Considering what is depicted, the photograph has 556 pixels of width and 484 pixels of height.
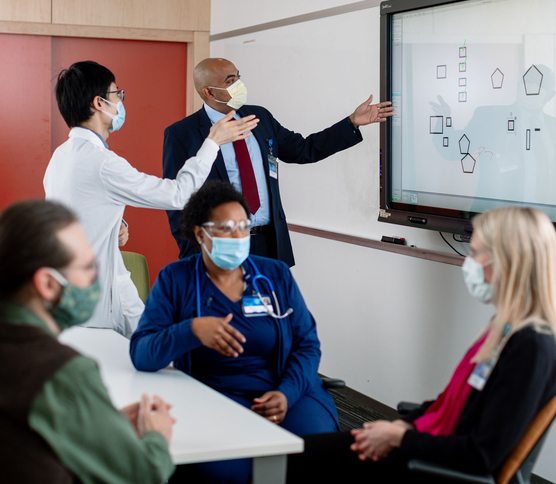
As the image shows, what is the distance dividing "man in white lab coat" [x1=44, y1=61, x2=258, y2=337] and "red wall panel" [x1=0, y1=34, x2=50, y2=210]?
7.90 feet

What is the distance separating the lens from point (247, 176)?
3.05m

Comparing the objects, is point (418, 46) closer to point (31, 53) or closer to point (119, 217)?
point (119, 217)

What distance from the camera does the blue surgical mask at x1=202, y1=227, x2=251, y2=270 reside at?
80.0 inches

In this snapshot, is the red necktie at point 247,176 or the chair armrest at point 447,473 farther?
the red necktie at point 247,176

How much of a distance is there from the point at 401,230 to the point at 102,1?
127 inches

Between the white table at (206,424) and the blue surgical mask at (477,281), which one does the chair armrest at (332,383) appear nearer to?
the white table at (206,424)

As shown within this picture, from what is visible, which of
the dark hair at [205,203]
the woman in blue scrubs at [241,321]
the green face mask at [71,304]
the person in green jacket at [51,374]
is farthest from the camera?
the dark hair at [205,203]

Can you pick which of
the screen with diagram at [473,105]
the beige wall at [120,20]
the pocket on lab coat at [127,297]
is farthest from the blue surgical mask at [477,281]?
the beige wall at [120,20]

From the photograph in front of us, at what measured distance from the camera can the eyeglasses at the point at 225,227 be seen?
2.06m

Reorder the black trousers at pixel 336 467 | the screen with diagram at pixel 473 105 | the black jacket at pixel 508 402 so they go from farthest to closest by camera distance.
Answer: the screen with diagram at pixel 473 105, the black trousers at pixel 336 467, the black jacket at pixel 508 402

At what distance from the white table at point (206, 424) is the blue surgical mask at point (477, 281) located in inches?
24.5

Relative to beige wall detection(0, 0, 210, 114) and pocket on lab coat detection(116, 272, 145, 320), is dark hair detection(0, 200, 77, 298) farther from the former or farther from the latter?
beige wall detection(0, 0, 210, 114)

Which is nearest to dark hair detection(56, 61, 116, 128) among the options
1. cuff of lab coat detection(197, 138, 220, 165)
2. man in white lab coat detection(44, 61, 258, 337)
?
man in white lab coat detection(44, 61, 258, 337)

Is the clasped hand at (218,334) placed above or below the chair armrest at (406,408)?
above
